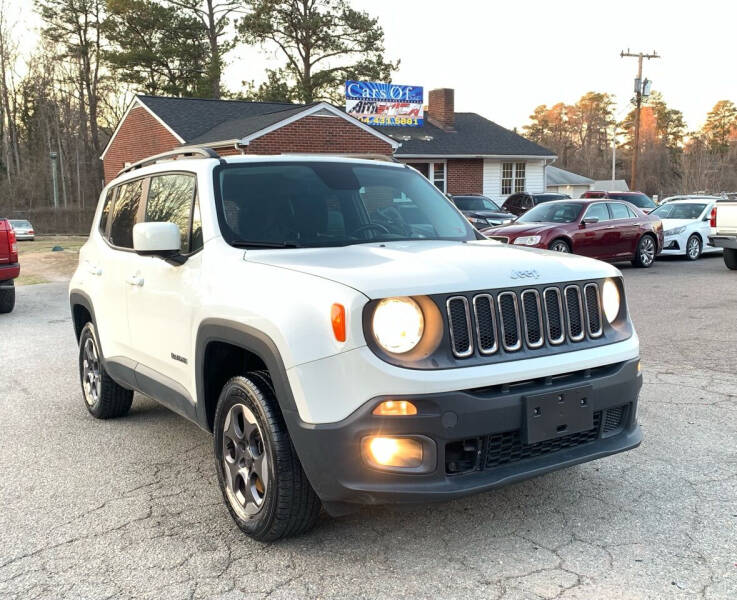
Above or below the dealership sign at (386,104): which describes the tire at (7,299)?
below

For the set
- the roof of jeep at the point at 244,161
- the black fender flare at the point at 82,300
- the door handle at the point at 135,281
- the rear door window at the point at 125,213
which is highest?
the roof of jeep at the point at 244,161

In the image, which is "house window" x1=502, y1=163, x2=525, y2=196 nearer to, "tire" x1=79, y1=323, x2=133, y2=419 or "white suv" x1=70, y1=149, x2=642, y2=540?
"tire" x1=79, y1=323, x2=133, y2=419

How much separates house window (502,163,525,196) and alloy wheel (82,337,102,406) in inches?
1230

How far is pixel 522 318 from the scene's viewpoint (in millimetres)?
3191

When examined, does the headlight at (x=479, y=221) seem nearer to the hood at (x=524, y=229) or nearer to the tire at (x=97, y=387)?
the hood at (x=524, y=229)

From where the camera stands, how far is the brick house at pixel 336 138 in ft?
79.2

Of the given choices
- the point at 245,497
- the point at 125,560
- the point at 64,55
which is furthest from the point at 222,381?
the point at 64,55

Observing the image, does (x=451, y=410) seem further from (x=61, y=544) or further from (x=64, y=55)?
(x=64, y=55)

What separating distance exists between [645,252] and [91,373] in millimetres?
13749

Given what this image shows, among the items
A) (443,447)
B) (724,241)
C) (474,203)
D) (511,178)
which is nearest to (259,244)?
(443,447)

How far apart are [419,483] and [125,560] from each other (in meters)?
1.42

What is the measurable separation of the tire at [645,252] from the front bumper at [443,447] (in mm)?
14036

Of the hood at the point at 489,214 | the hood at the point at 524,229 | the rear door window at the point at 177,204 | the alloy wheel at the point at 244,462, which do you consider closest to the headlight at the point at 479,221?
the hood at the point at 489,214

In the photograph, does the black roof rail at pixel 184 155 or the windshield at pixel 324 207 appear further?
the black roof rail at pixel 184 155
